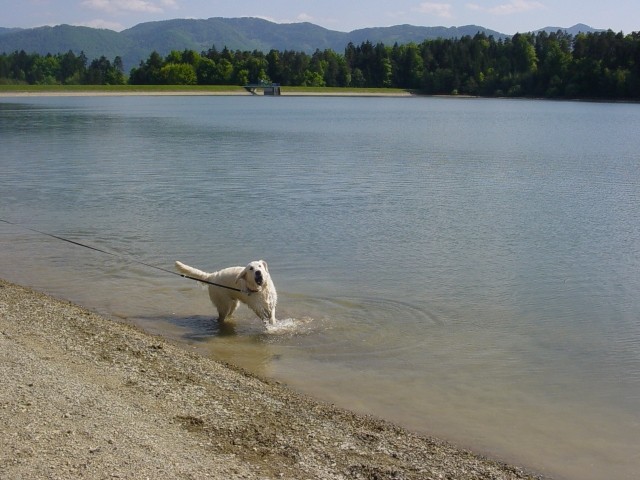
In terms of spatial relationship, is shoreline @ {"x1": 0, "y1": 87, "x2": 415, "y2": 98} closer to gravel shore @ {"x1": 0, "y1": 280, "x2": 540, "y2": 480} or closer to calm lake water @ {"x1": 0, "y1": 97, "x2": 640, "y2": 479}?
calm lake water @ {"x1": 0, "y1": 97, "x2": 640, "y2": 479}

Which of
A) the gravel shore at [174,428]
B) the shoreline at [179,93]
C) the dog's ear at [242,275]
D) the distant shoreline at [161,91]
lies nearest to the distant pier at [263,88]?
the shoreline at [179,93]

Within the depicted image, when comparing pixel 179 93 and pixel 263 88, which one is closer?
pixel 179 93

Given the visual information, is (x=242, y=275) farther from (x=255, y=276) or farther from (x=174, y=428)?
(x=174, y=428)

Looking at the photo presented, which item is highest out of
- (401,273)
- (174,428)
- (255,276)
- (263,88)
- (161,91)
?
(263,88)

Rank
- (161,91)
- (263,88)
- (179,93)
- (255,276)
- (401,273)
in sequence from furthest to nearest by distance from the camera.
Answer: (263,88) → (161,91) → (179,93) → (401,273) → (255,276)

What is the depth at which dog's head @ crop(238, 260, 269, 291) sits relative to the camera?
12.4 m

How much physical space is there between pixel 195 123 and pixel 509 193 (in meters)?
48.4

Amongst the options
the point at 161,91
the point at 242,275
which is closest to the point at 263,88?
the point at 161,91

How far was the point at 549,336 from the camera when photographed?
13.1 meters

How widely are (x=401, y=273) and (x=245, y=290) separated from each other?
5168mm

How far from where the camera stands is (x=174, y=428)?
805 centimetres

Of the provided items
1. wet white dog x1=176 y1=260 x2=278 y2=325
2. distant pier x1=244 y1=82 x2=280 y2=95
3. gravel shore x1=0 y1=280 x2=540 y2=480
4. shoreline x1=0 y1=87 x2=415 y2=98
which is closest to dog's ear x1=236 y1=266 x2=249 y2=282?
wet white dog x1=176 y1=260 x2=278 y2=325

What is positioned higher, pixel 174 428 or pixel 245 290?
pixel 245 290

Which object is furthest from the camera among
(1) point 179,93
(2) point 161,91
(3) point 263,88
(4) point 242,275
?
(3) point 263,88
